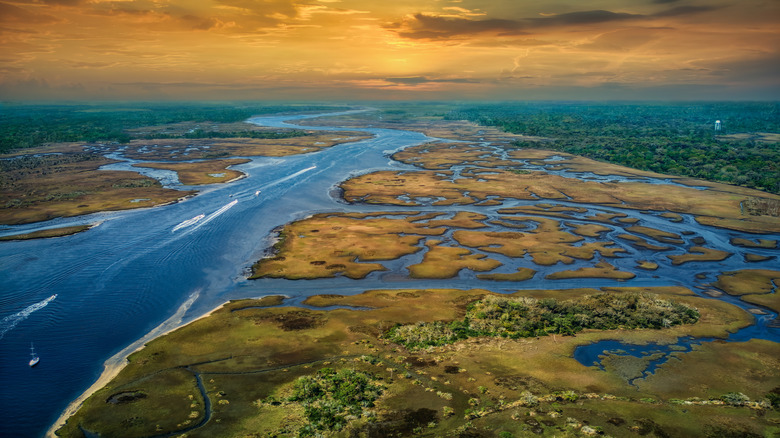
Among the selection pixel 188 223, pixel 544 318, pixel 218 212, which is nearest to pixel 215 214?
pixel 218 212

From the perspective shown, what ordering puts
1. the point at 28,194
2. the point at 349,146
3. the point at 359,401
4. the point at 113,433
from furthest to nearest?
1. the point at 349,146
2. the point at 28,194
3. the point at 359,401
4. the point at 113,433

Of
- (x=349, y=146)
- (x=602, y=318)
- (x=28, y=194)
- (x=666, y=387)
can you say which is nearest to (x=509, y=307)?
(x=602, y=318)

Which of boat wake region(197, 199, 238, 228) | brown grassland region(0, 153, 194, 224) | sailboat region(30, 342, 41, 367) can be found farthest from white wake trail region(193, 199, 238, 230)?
sailboat region(30, 342, 41, 367)

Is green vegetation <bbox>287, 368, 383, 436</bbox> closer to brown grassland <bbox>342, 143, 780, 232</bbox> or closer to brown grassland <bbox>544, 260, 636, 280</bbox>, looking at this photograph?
brown grassland <bbox>544, 260, 636, 280</bbox>

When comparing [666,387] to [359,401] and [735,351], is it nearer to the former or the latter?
[735,351]

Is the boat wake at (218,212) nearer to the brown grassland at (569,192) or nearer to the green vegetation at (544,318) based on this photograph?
the brown grassland at (569,192)
